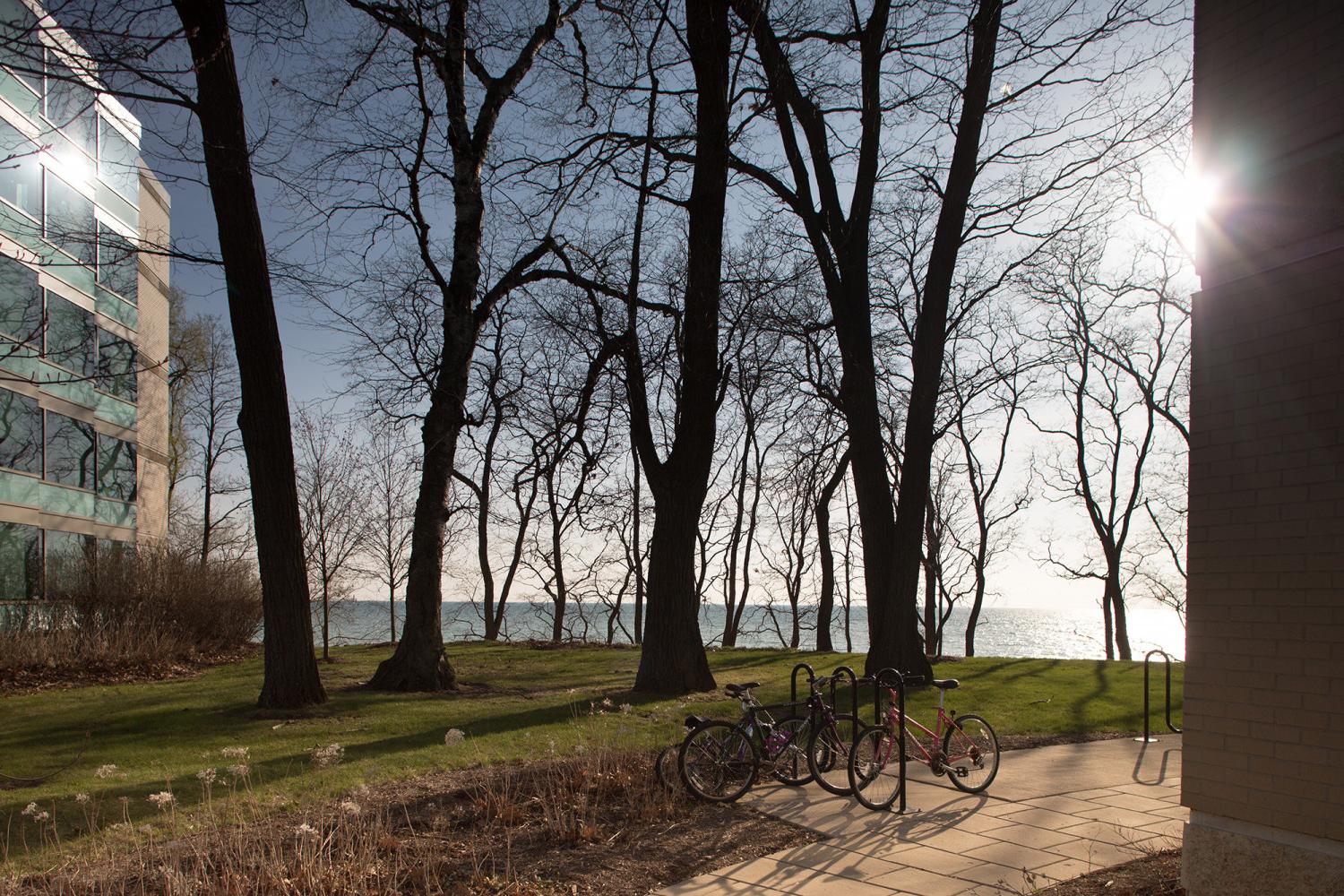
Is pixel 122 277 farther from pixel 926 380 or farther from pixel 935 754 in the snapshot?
pixel 935 754

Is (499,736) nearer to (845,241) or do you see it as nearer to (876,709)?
(876,709)

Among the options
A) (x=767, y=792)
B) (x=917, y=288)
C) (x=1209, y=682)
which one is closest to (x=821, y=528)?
(x=917, y=288)

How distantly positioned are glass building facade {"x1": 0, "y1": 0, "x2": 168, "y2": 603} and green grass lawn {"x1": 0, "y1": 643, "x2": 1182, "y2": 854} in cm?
672

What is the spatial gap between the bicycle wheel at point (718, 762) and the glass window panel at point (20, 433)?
19.3 meters

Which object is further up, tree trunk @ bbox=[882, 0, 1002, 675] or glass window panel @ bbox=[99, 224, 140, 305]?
glass window panel @ bbox=[99, 224, 140, 305]

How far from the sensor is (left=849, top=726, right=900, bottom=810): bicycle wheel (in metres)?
6.93

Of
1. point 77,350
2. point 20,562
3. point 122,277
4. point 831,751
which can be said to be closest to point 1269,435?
point 831,751

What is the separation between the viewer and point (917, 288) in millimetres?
25656

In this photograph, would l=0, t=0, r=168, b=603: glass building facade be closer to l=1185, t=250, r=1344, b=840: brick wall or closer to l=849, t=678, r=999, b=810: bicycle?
l=849, t=678, r=999, b=810: bicycle

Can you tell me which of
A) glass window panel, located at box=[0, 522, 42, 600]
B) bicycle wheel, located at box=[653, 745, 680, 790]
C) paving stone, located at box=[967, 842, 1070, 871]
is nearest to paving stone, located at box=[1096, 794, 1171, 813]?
paving stone, located at box=[967, 842, 1070, 871]

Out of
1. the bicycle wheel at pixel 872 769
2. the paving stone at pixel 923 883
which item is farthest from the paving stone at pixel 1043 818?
A: the paving stone at pixel 923 883

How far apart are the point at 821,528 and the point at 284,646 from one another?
1815 centimetres

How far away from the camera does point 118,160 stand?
24.8 m

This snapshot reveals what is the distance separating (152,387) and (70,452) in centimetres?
592
